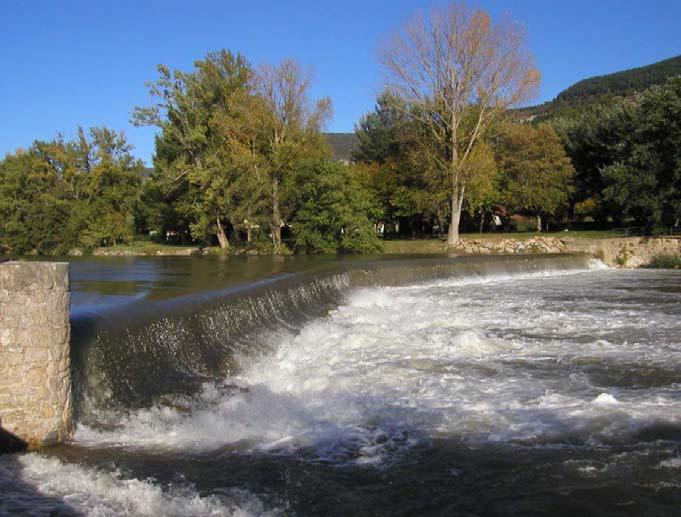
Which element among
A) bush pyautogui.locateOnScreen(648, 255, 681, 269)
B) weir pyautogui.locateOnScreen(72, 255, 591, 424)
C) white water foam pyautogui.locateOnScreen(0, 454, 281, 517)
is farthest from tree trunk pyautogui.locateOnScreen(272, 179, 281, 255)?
white water foam pyautogui.locateOnScreen(0, 454, 281, 517)

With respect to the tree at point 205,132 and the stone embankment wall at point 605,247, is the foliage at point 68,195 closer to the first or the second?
the tree at point 205,132

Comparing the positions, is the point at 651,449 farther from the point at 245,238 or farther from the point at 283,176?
the point at 245,238

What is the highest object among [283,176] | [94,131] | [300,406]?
[94,131]

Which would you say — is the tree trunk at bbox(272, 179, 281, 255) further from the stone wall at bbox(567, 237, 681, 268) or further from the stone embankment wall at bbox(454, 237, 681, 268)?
the stone wall at bbox(567, 237, 681, 268)

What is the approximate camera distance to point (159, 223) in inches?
1928

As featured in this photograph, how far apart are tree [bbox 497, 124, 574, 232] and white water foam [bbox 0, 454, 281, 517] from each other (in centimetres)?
4019

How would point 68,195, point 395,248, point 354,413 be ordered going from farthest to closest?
1. point 68,195
2. point 395,248
3. point 354,413

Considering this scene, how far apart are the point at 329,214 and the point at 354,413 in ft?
92.6

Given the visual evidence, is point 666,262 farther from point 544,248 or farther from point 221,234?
point 221,234

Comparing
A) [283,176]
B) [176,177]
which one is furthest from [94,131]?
[283,176]

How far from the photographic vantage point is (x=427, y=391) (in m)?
7.73

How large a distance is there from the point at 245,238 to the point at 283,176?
6.92 meters

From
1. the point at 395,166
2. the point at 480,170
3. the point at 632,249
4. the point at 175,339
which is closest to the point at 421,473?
the point at 175,339

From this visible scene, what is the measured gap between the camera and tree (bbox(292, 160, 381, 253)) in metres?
34.8
